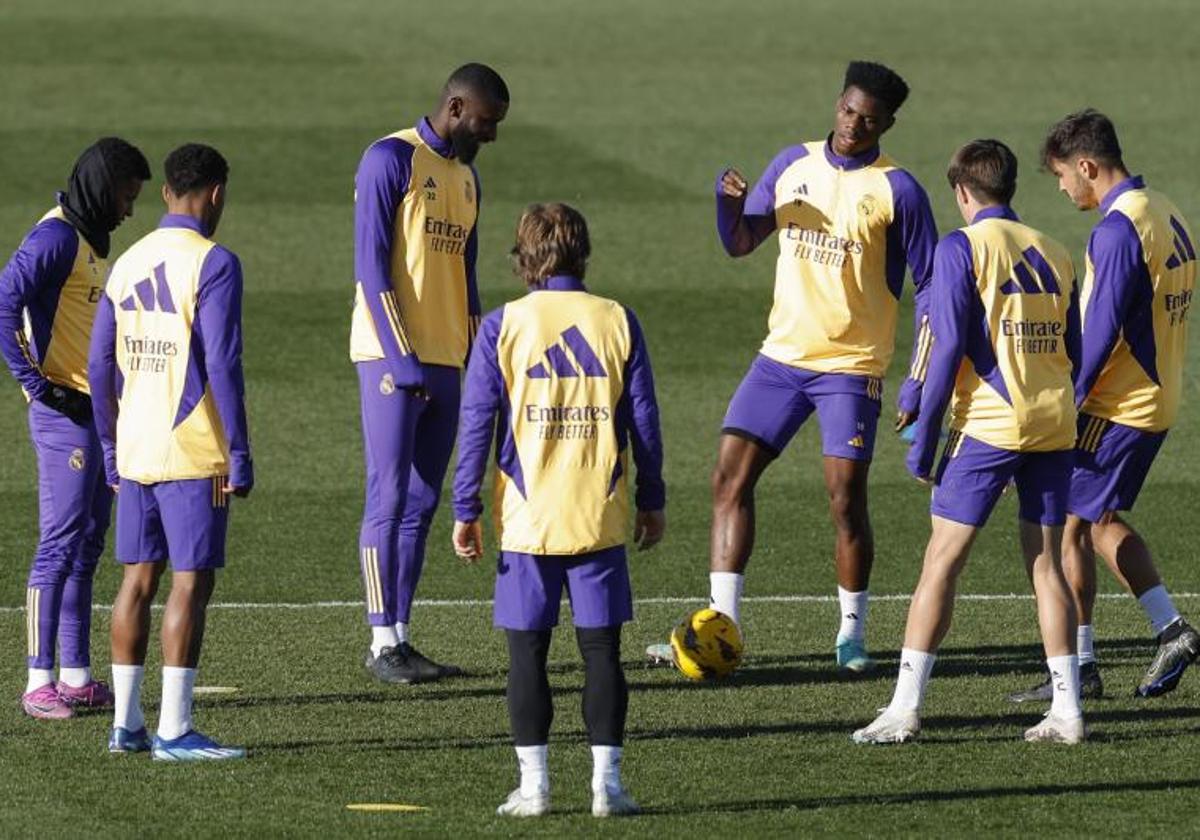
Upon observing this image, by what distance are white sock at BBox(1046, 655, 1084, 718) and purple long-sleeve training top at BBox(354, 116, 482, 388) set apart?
2936 mm

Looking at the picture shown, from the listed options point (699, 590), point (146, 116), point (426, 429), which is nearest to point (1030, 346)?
point (426, 429)

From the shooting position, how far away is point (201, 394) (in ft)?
28.8

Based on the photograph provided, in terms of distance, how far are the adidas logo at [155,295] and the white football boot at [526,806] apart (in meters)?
2.12

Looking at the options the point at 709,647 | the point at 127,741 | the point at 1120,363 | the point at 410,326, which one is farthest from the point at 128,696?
the point at 1120,363

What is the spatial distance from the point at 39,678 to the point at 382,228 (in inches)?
92.2

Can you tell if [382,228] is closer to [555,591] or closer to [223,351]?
[223,351]

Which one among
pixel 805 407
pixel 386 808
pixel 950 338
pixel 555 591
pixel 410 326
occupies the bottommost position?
pixel 386 808

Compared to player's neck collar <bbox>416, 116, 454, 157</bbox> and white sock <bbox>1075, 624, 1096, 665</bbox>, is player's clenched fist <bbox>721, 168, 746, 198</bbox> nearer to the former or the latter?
player's neck collar <bbox>416, 116, 454, 157</bbox>

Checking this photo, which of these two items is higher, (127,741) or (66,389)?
(66,389)

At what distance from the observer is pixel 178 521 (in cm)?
873

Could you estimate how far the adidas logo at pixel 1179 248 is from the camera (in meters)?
9.72

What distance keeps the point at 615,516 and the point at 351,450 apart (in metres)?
8.32

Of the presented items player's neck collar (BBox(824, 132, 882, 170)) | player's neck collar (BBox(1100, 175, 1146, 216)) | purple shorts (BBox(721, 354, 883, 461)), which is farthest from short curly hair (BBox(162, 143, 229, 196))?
player's neck collar (BBox(1100, 175, 1146, 216))

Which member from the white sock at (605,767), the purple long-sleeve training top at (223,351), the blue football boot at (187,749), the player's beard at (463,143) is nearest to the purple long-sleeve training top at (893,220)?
the player's beard at (463,143)
